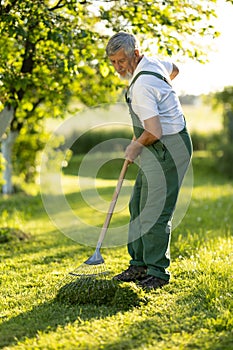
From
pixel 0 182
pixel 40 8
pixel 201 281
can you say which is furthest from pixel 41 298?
pixel 0 182

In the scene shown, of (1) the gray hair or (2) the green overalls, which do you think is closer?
(1) the gray hair

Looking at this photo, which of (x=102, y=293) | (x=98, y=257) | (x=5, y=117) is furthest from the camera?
(x=5, y=117)

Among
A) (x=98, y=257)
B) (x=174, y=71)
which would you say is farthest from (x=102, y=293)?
(x=174, y=71)

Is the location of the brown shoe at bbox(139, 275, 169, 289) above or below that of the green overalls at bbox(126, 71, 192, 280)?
below

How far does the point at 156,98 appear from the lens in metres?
3.81

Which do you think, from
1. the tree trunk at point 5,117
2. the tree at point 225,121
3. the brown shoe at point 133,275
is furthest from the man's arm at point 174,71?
the tree at point 225,121

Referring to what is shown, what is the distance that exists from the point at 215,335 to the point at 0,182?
4.25m

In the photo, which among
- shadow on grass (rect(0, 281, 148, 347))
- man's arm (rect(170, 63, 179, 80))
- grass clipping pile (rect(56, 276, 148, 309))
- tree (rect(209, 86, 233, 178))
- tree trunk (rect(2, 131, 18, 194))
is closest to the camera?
shadow on grass (rect(0, 281, 148, 347))

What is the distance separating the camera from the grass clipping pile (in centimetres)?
364

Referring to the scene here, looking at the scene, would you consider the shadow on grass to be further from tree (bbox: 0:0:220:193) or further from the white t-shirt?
tree (bbox: 0:0:220:193)

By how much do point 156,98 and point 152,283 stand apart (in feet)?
4.28

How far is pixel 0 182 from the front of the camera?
680 cm

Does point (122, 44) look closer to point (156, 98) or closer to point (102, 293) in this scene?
point (156, 98)

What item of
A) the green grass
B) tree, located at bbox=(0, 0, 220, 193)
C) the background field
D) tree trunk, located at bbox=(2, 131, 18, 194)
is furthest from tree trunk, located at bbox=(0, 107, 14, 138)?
tree trunk, located at bbox=(2, 131, 18, 194)
